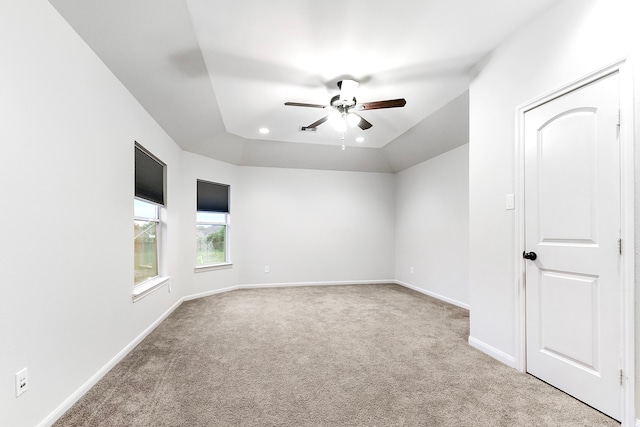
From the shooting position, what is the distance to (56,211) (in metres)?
1.83

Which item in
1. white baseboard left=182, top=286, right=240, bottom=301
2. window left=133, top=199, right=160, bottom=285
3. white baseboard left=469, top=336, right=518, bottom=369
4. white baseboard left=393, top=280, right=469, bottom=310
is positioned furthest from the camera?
white baseboard left=182, top=286, right=240, bottom=301

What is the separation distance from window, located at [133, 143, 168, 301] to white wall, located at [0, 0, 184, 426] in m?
0.50

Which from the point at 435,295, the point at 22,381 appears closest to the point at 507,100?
the point at 435,295

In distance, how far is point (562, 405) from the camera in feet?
6.36

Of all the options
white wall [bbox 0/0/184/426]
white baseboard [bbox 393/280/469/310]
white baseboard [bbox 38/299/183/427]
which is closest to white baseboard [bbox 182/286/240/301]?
white baseboard [bbox 38/299/183/427]

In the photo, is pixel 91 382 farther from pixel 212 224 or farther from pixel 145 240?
pixel 212 224

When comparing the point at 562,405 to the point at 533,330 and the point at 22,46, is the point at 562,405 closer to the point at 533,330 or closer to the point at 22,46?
the point at 533,330

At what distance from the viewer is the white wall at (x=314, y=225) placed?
5.89 meters

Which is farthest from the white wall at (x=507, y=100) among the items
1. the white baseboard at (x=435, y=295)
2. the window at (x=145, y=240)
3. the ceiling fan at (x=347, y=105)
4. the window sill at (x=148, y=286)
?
the window at (x=145, y=240)

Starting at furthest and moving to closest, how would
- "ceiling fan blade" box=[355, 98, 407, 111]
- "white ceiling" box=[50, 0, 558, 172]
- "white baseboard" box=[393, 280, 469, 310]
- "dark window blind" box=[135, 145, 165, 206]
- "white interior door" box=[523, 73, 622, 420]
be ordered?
"white baseboard" box=[393, 280, 469, 310]
"dark window blind" box=[135, 145, 165, 206]
"ceiling fan blade" box=[355, 98, 407, 111]
"white ceiling" box=[50, 0, 558, 172]
"white interior door" box=[523, 73, 622, 420]

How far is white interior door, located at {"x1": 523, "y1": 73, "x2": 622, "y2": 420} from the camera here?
1.81m

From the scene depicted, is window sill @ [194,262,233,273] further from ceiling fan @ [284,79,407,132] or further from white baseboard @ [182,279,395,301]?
ceiling fan @ [284,79,407,132]

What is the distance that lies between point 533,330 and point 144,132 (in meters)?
3.94

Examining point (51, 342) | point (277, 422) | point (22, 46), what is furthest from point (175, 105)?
point (277, 422)
